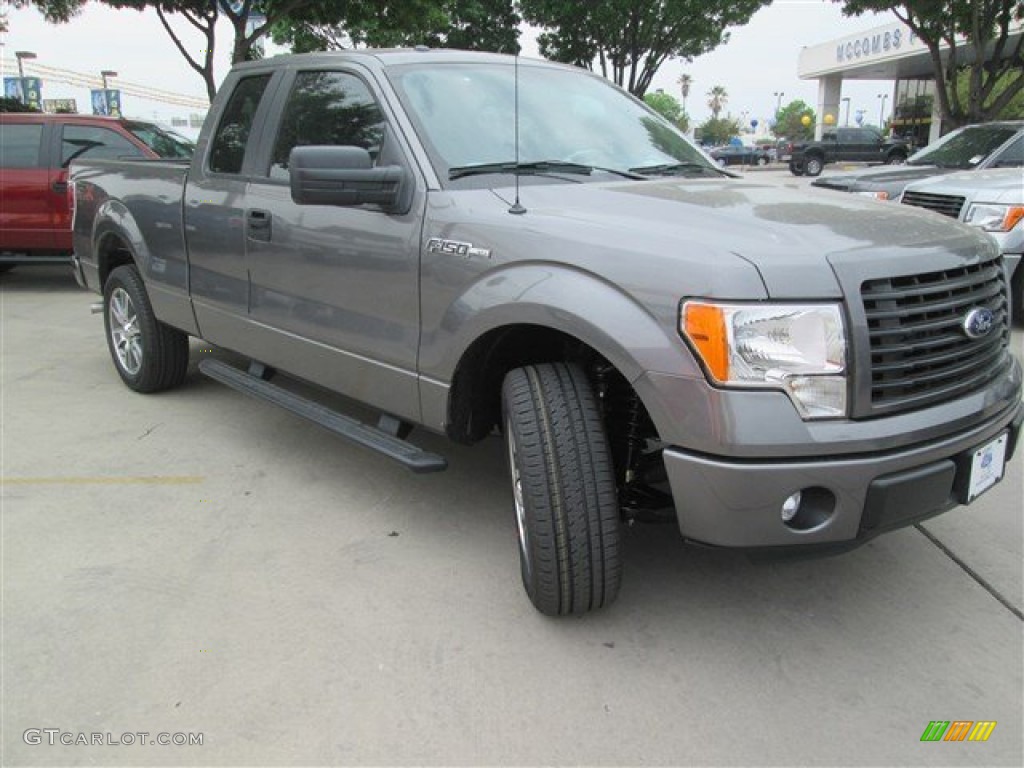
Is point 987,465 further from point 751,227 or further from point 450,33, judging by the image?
point 450,33

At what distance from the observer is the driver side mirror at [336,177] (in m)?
2.86

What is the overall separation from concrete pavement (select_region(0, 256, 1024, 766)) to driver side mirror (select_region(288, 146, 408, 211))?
4.62 feet

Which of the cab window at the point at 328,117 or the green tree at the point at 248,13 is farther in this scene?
the green tree at the point at 248,13

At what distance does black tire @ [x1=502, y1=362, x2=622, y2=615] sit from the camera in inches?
101

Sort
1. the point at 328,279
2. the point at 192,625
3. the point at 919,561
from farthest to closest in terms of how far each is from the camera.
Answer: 1. the point at 328,279
2. the point at 919,561
3. the point at 192,625

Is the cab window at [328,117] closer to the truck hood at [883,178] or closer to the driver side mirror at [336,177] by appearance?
the driver side mirror at [336,177]

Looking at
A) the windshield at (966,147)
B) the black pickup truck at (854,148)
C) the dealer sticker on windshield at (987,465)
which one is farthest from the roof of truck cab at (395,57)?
the black pickup truck at (854,148)

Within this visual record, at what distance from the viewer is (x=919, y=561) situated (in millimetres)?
3281

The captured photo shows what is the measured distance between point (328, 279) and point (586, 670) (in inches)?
74.7

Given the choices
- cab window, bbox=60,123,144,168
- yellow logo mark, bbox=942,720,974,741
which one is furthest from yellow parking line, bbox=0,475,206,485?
cab window, bbox=60,123,144,168

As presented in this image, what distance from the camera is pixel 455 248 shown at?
294 cm

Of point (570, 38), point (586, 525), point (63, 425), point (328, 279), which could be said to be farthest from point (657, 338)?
point (570, 38)

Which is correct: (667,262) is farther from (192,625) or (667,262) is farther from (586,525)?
(192,625)

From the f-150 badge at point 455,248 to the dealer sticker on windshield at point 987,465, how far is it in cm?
166
